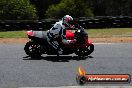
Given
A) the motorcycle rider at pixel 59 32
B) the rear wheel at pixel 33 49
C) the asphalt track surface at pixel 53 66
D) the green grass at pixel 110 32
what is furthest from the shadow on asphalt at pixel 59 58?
the green grass at pixel 110 32

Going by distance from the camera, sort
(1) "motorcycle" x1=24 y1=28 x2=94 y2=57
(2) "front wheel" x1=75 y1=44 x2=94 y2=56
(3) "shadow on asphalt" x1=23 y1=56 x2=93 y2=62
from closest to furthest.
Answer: (3) "shadow on asphalt" x1=23 y1=56 x2=93 y2=62 < (1) "motorcycle" x1=24 y1=28 x2=94 y2=57 < (2) "front wheel" x1=75 y1=44 x2=94 y2=56

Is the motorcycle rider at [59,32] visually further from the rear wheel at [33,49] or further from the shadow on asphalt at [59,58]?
the rear wheel at [33,49]

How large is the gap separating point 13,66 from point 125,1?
46.3 metres

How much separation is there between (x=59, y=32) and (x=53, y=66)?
2013mm

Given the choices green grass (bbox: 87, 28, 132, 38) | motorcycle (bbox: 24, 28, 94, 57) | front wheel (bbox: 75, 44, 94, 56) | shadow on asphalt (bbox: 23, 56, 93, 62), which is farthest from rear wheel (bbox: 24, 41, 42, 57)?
green grass (bbox: 87, 28, 132, 38)

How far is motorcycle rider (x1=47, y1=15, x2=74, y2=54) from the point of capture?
53.5ft

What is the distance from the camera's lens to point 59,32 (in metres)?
16.4

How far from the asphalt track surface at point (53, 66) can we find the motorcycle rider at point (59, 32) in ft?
1.90

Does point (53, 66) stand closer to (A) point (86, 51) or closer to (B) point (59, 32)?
(B) point (59, 32)

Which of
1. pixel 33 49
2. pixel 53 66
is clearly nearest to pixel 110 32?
pixel 33 49

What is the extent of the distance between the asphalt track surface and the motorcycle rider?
0.58 m

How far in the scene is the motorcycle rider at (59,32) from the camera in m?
16.3

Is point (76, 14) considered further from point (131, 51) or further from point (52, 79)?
point (52, 79)

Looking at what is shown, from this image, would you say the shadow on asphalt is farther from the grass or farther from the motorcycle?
the grass
